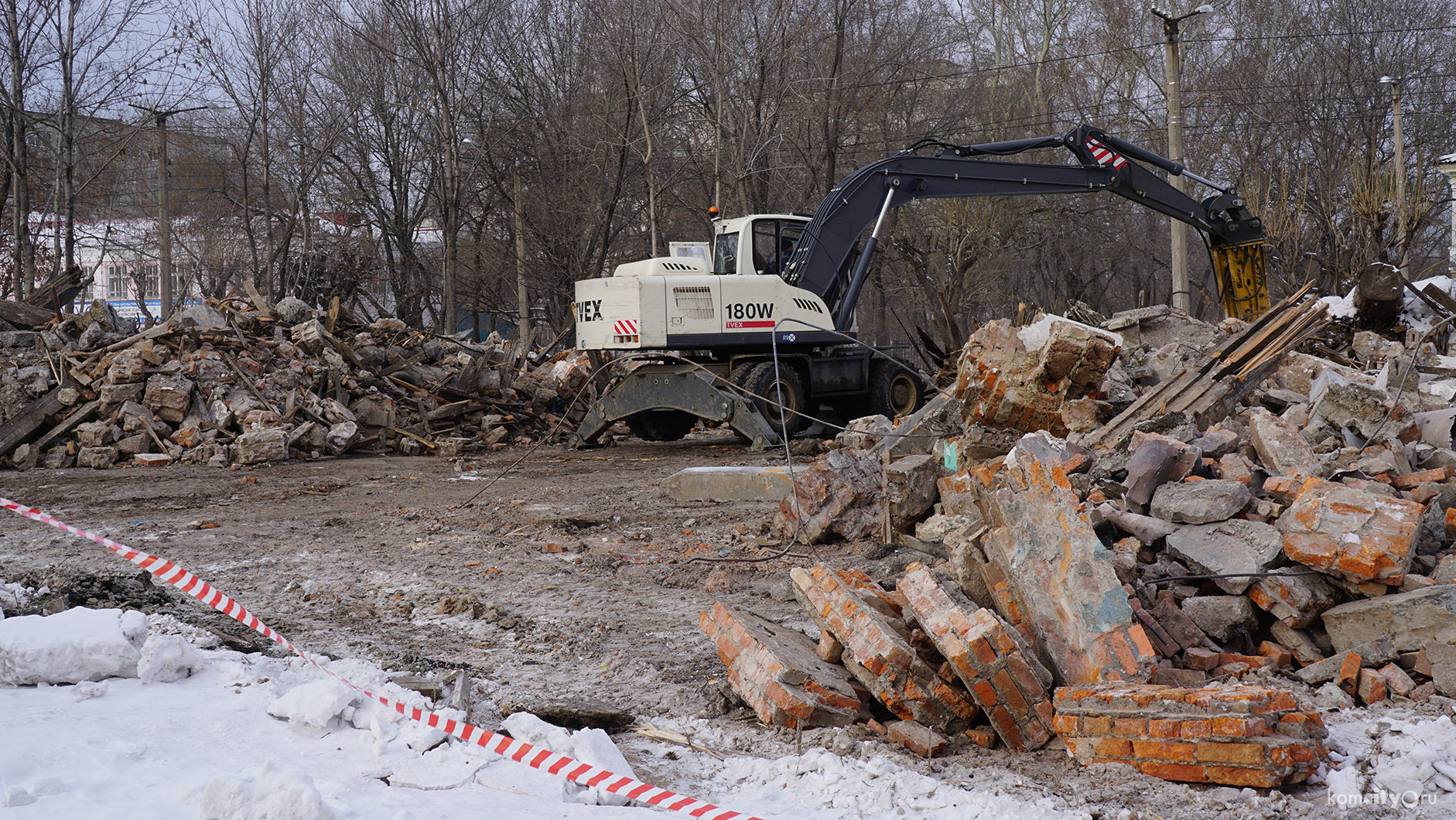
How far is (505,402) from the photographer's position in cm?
1527

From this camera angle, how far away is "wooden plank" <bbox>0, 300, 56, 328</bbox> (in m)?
13.6

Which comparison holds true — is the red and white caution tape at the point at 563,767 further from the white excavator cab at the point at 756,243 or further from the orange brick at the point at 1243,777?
the white excavator cab at the point at 756,243

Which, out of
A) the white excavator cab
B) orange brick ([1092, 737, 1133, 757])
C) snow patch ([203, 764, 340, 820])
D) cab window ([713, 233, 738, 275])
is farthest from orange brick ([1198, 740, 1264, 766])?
cab window ([713, 233, 738, 275])

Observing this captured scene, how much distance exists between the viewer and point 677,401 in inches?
496

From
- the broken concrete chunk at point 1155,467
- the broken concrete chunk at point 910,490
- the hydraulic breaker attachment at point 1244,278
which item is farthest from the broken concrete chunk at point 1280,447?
the hydraulic breaker attachment at point 1244,278

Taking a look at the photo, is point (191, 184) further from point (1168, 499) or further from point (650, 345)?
point (1168, 499)

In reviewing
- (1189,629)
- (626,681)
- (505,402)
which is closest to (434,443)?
(505,402)

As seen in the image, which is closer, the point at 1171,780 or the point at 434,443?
the point at 1171,780

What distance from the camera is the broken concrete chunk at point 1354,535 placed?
4238 millimetres

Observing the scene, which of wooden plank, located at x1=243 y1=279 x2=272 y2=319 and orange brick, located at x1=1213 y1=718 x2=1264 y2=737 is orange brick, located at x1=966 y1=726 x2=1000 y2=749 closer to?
orange brick, located at x1=1213 y1=718 x2=1264 y2=737

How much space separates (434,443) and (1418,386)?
Result: 11.2m

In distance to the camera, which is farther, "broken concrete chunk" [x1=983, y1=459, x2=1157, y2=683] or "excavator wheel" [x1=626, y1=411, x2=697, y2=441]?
"excavator wheel" [x1=626, y1=411, x2=697, y2=441]

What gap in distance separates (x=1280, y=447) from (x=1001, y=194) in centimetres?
808

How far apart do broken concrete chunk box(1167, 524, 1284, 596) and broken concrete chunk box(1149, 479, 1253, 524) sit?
6 centimetres
